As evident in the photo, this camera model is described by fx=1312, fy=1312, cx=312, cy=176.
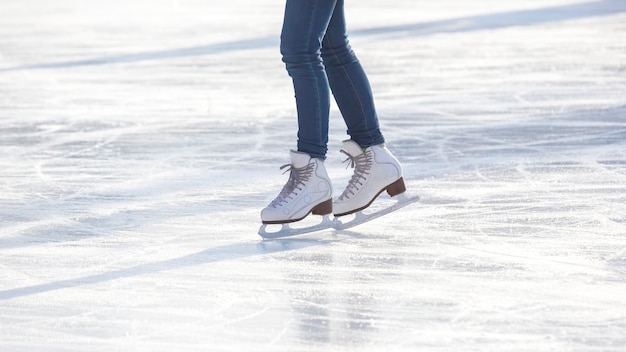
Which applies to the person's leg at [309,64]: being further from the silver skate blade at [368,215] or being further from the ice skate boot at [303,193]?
the silver skate blade at [368,215]

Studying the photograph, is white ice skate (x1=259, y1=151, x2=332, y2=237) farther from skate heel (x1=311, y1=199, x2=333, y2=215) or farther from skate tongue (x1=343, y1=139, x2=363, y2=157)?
skate tongue (x1=343, y1=139, x2=363, y2=157)

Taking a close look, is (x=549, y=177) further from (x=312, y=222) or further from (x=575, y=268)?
(x=575, y=268)

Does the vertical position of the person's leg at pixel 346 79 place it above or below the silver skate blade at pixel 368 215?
above

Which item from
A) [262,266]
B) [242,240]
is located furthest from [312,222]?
[262,266]

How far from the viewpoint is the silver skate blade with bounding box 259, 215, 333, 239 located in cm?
315

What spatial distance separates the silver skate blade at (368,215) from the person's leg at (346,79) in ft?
0.62

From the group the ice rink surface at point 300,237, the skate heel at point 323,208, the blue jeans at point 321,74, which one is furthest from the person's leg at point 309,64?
the ice rink surface at point 300,237

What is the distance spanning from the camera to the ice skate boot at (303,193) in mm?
3174

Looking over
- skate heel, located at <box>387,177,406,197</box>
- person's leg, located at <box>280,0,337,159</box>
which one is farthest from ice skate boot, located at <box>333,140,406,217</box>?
person's leg, located at <box>280,0,337,159</box>

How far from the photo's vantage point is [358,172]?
3305 mm

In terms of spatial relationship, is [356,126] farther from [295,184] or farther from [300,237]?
[300,237]

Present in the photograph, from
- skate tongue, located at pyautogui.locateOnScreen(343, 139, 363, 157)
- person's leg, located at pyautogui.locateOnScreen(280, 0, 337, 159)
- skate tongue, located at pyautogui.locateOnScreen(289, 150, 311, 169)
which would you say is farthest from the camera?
skate tongue, located at pyautogui.locateOnScreen(343, 139, 363, 157)

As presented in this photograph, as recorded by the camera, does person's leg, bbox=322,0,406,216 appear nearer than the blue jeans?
No

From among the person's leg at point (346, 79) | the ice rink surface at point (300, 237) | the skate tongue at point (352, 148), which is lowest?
the ice rink surface at point (300, 237)
